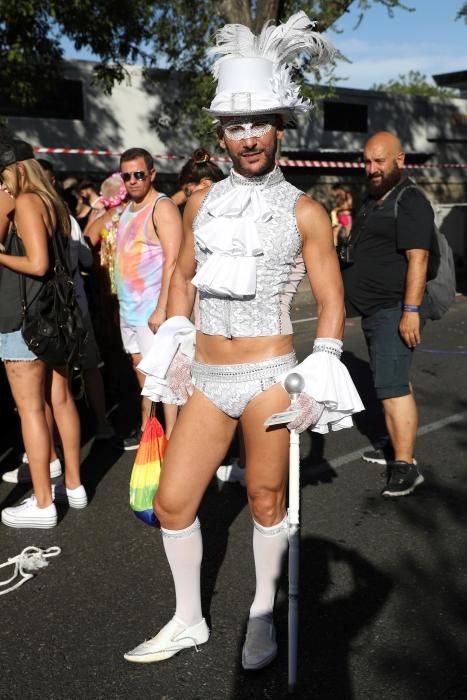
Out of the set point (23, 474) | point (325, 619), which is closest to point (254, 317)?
point (325, 619)

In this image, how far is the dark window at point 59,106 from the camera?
18453 mm

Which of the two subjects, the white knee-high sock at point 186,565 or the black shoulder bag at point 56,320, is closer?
the white knee-high sock at point 186,565

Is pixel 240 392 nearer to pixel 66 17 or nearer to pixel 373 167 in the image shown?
pixel 373 167

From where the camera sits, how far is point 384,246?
4.70 m

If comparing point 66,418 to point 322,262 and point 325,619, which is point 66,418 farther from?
point 322,262

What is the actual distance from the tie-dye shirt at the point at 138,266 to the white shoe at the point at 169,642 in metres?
2.31

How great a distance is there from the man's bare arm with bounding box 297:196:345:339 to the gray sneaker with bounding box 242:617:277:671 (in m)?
1.12

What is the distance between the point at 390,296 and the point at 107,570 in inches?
87.2

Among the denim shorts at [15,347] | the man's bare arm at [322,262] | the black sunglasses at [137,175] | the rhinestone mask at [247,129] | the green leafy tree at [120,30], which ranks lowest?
the denim shorts at [15,347]

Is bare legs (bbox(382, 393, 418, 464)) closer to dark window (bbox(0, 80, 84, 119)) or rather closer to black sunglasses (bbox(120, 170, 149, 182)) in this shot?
black sunglasses (bbox(120, 170, 149, 182))

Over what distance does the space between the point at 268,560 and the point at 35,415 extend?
1678mm

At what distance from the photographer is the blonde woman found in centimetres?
391

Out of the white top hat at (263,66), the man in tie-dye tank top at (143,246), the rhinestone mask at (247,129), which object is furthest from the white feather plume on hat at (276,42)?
the man in tie-dye tank top at (143,246)

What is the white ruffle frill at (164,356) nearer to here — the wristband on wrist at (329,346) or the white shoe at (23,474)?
the wristband on wrist at (329,346)
